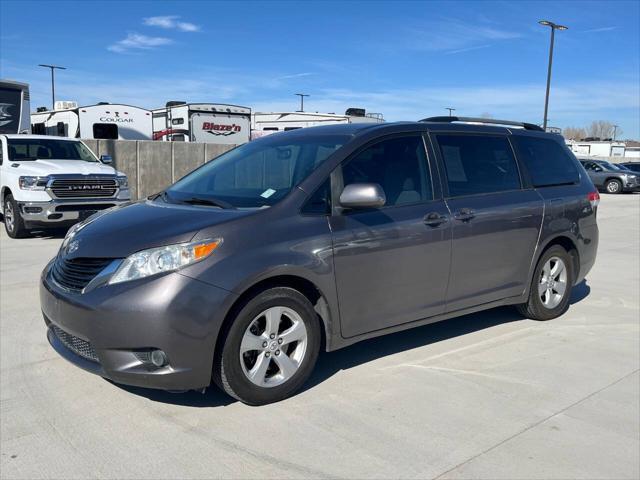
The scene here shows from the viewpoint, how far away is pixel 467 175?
4875 millimetres

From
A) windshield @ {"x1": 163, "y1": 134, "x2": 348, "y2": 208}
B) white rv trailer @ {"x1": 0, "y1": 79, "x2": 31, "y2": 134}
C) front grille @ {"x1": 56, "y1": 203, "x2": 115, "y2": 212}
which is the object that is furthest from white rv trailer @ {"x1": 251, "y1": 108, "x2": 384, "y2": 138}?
windshield @ {"x1": 163, "y1": 134, "x2": 348, "y2": 208}

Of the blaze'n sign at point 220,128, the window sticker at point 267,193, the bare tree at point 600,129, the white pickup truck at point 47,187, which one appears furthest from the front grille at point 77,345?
the bare tree at point 600,129

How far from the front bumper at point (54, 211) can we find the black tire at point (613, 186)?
25.7 m

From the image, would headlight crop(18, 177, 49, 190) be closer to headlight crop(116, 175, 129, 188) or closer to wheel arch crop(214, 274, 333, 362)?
headlight crop(116, 175, 129, 188)

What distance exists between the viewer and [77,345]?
143 inches

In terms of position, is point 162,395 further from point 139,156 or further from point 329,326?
point 139,156

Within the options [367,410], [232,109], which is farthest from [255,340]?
[232,109]

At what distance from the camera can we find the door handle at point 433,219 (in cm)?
441

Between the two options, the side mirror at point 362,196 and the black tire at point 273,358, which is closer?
the black tire at point 273,358

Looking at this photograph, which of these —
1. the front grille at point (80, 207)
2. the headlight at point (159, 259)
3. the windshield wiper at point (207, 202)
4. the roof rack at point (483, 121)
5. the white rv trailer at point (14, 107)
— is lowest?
the front grille at point (80, 207)

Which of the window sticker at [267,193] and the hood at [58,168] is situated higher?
the hood at [58,168]

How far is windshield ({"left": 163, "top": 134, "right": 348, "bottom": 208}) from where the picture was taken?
4035 millimetres

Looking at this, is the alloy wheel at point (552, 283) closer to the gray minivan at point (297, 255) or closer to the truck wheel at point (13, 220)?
the gray minivan at point (297, 255)

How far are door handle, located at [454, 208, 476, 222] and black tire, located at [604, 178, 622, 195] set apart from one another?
27.2m
